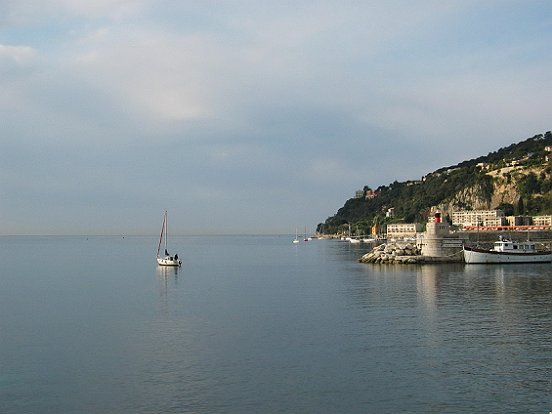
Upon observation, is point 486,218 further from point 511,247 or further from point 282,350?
point 282,350

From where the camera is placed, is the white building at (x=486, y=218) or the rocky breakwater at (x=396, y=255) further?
the white building at (x=486, y=218)

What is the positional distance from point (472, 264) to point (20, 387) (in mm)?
75060

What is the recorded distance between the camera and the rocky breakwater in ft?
305

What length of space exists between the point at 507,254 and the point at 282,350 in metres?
67.8

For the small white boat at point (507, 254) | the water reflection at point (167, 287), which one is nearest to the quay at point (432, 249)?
the small white boat at point (507, 254)

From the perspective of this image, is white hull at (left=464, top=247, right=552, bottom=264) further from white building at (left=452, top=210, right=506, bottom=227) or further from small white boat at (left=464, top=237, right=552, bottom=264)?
white building at (left=452, top=210, right=506, bottom=227)

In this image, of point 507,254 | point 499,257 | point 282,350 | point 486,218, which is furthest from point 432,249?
point 486,218

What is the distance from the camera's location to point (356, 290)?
60.7 metres

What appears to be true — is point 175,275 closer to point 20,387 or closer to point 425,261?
point 425,261

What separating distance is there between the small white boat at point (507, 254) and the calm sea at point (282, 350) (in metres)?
27.8

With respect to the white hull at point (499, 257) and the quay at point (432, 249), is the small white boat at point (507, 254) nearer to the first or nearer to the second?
the white hull at point (499, 257)

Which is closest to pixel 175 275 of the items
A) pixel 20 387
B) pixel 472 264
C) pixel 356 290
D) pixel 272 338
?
pixel 356 290

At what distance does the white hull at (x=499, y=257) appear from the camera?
Answer: 90500mm

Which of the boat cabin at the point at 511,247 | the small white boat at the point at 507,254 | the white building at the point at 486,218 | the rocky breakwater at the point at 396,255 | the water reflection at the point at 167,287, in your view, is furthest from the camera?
the white building at the point at 486,218
